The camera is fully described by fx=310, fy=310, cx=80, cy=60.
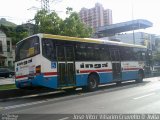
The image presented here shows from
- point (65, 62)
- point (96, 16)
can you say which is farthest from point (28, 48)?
point (96, 16)

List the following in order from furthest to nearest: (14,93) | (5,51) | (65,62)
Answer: (5,51)
(14,93)
(65,62)

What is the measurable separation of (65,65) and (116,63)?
593 centimetres

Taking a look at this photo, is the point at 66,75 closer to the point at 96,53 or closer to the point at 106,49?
the point at 96,53

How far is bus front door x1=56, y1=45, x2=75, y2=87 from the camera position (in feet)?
54.6

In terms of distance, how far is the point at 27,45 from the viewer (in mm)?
16859

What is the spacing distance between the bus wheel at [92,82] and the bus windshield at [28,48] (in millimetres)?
4366

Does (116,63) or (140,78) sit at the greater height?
(116,63)

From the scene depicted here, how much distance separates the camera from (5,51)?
62.2m

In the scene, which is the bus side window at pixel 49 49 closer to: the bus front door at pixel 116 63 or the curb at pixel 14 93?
the curb at pixel 14 93

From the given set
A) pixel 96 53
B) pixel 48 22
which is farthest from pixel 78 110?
pixel 48 22

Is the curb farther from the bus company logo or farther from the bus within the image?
the bus company logo

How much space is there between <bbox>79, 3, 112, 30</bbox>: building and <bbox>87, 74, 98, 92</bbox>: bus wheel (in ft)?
166

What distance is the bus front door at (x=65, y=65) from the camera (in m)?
16.6

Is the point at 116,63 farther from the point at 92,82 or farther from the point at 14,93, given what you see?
the point at 14,93
